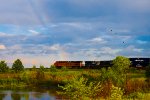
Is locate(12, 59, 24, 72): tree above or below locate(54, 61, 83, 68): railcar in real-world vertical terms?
below

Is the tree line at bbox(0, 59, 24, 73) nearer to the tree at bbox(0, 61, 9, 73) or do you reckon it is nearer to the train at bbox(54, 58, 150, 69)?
the tree at bbox(0, 61, 9, 73)

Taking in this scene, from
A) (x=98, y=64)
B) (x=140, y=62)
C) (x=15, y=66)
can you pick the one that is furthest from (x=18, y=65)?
(x=140, y=62)

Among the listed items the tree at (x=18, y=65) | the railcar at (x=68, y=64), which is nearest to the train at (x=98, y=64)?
the railcar at (x=68, y=64)

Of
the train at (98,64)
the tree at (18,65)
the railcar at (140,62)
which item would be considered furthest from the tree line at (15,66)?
the railcar at (140,62)

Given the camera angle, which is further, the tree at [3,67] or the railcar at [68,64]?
the railcar at [68,64]

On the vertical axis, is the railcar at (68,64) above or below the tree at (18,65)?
above

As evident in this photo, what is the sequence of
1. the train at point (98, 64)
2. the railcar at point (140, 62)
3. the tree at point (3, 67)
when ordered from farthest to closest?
the train at point (98, 64), the railcar at point (140, 62), the tree at point (3, 67)

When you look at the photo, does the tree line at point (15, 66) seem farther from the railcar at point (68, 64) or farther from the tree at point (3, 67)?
the railcar at point (68, 64)

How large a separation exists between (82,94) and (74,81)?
107 centimetres

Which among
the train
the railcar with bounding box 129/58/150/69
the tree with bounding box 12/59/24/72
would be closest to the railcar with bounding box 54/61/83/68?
the train

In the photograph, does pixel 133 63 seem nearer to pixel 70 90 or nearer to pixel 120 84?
pixel 120 84

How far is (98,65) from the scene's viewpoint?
115m

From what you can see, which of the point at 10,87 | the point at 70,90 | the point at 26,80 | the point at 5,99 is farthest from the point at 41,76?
the point at 70,90

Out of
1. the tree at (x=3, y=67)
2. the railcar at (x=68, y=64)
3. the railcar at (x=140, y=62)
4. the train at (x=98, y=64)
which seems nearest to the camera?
the tree at (x=3, y=67)
